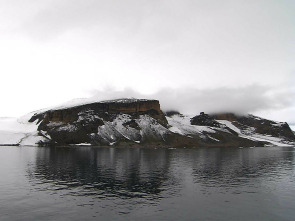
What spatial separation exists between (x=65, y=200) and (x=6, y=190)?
1578 cm

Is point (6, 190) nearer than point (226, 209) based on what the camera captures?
No

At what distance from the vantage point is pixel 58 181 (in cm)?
6306

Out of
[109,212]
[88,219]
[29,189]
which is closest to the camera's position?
[88,219]

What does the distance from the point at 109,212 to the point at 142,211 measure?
4.94 meters

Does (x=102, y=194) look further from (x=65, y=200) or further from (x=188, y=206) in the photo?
(x=188, y=206)

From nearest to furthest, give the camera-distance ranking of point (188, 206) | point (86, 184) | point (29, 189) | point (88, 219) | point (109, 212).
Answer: point (88, 219) < point (109, 212) < point (188, 206) < point (29, 189) < point (86, 184)

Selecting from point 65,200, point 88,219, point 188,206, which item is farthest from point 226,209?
point 65,200

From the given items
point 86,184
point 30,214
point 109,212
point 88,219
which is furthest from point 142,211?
point 86,184

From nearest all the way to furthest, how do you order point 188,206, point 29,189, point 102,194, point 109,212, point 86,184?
point 109,212, point 188,206, point 102,194, point 29,189, point 86,184

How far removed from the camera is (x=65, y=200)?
149 feet

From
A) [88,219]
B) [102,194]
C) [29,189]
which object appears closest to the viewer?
[88,219]

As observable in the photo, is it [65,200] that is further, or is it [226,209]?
[65,200]

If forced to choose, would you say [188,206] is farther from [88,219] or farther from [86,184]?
[86,184]

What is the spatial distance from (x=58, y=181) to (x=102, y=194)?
715 inches
